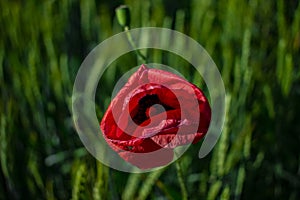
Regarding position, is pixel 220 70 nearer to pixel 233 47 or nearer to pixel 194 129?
pixel 233 47

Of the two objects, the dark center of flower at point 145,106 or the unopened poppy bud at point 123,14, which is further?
the unopened poppy bud at point 123,14

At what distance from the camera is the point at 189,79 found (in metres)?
0.98

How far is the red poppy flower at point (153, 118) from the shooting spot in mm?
599

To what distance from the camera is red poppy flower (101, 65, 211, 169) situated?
599mm

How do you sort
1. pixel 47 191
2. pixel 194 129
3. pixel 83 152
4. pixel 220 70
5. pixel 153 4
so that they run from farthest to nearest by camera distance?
pixel 153 4, pixel 220 70, pixel 83 152, pixel 47 191, pixel 194 129

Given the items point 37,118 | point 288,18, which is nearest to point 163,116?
point 37,118

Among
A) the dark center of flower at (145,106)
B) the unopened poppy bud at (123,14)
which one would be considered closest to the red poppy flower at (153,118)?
the dark center of flower at (145,106)

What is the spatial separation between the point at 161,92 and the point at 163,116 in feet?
0.12

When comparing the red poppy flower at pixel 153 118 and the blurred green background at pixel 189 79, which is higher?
the red poppy flower at pixel 153 118

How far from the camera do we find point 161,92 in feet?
2.07

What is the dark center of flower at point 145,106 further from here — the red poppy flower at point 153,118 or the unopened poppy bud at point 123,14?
the unopened poppy bud at point 123,14

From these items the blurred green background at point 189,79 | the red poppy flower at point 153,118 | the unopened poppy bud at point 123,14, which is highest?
the unopened poppy bud at point 123,14

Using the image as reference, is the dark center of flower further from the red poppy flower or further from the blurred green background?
the blurred green background

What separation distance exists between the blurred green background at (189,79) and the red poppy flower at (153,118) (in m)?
0.10
